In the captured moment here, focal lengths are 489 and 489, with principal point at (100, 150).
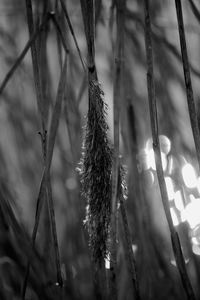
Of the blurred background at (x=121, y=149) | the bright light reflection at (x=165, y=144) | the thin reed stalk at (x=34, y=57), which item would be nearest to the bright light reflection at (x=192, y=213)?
the blurred background at (x=121, y=149)

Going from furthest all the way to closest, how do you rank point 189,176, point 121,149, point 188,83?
point 189,176 < point 121,149 < point 188,83

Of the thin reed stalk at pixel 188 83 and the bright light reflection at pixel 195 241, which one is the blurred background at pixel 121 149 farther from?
the thin reed stalk at pixel 188 83

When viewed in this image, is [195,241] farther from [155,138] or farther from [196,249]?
[155,138]

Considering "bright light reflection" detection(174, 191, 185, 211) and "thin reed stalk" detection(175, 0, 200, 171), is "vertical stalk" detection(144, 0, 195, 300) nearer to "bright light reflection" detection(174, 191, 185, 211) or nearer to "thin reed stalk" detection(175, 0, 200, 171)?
"thin reed stalk" detection(175, 0, 200, 171)

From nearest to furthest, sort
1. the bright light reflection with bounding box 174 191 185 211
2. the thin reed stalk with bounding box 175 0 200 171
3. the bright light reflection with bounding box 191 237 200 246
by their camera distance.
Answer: the thin reed stalk with bounding box 175 0 200 171
the bright light reflection with bounding box 174 191 185 211
the bright light reflection with bounding box 191 237 200 246

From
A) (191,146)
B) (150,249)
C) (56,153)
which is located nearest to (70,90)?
(56,153)

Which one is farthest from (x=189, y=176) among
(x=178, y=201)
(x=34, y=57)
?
(x=34, y=57)

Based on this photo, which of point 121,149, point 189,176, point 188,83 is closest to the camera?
point 188,83

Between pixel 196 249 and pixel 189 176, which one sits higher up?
pixel 189 176

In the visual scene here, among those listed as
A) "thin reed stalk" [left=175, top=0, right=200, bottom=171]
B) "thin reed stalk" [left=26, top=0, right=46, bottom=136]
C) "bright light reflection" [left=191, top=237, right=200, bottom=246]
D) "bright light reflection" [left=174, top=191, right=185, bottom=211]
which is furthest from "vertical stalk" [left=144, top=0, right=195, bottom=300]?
"bright light reflection" [left=191, top=237, right=200, bottom=246]
